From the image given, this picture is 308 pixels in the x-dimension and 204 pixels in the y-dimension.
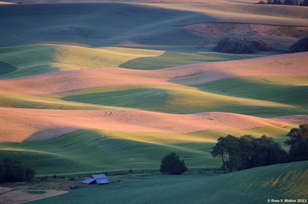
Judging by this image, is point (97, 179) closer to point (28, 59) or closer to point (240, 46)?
point (28, 59)

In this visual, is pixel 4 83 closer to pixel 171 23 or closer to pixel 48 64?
pixel 48 64

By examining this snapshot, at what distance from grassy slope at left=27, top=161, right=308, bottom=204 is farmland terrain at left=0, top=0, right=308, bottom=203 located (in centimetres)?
496

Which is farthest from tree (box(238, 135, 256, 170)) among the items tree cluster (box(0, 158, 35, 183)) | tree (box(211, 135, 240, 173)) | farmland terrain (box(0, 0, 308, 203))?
tree cluster (box(0, 158, 35, 183))

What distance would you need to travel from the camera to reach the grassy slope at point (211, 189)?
21547mm

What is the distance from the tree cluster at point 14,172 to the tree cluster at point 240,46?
52.4 meters

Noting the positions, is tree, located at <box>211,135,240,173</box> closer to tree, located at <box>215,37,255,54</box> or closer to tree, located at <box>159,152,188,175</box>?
tree, located at <box>159,152,188,175</box>

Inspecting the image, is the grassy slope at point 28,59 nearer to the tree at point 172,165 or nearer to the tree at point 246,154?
the tree at point 172,165

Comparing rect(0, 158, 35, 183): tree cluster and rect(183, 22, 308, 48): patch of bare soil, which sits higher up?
rect(183, 22, 308, 48): patch of bare soil

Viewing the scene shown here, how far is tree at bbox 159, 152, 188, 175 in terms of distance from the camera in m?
30.7

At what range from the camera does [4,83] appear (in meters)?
57.0

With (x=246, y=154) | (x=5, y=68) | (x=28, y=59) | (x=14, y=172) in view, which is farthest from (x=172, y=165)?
(x=28, y=59)

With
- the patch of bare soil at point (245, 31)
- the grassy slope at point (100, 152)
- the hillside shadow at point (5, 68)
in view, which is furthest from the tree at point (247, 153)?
the patch of bare soil at point (245, 31)

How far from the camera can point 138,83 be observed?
58.5 m

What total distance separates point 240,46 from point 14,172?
53898mm
